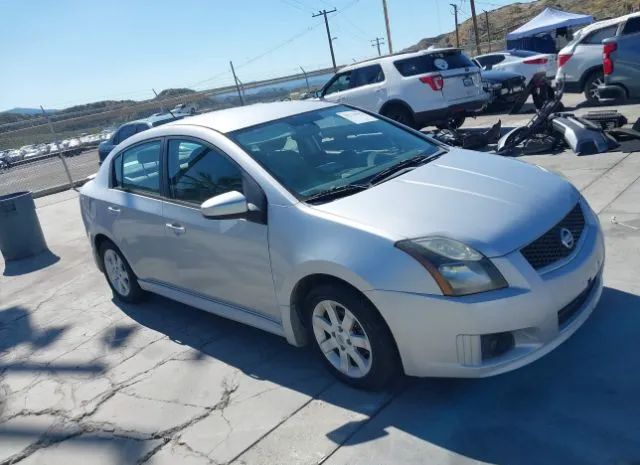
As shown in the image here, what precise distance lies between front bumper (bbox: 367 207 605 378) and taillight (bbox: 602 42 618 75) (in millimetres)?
9621

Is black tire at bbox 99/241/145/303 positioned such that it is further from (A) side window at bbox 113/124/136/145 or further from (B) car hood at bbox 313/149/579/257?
(A) side window at bbox 113/124/136/145

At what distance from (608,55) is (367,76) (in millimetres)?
4544

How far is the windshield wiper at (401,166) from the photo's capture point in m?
3.70

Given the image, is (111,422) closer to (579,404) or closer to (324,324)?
(324,324)

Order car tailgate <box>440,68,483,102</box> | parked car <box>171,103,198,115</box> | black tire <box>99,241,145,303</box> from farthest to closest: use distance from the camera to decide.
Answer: parked car <box>171,103,198,115</box> < car tailgate <box>440,68,483,102</box> < black tire <box>99,241,145,303</box>

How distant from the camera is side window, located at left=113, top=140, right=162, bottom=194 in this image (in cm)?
457

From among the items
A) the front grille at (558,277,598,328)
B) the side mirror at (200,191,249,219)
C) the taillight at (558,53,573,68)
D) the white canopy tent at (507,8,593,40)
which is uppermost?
the white canopy tent at (507,8,593,40)

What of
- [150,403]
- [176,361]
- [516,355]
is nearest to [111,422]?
[150,403]

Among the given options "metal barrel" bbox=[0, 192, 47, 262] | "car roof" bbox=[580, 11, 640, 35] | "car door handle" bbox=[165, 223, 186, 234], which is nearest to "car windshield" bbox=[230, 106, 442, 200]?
"car door handle" bbox=[165, 223, 186, 234]

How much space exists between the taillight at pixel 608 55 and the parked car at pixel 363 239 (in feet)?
27.5

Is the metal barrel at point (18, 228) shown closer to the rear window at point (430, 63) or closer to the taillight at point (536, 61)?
the rear window at point (430, 63)

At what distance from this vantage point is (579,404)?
2.96 metres

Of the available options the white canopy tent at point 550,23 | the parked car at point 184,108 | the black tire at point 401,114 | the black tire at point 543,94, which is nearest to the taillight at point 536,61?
the black tire at point 543,94

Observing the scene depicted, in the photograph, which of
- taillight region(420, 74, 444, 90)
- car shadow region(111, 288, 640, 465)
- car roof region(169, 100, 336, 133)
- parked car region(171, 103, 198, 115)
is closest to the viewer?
car shadow region(111, 288, 640, 465)
